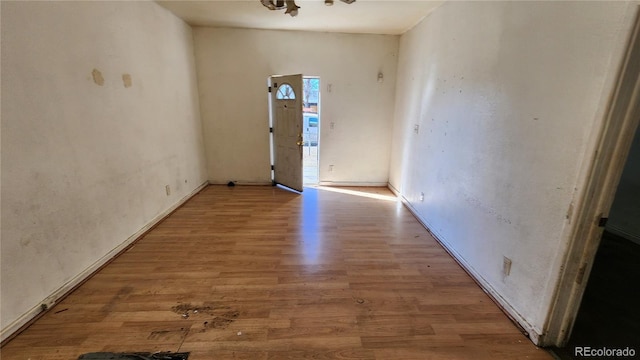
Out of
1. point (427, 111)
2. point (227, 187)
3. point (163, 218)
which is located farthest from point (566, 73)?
point (227, 187)

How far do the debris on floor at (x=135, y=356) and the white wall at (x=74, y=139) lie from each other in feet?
2.04

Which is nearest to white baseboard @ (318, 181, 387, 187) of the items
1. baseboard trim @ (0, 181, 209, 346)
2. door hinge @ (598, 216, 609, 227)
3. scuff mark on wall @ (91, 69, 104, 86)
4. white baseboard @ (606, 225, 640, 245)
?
baseboard trim @ (0, 181, 209, 346)

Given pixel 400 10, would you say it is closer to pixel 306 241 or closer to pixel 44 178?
pixel 306 241

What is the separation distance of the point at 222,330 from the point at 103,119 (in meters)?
2.18

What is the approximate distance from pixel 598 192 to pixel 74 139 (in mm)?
3557

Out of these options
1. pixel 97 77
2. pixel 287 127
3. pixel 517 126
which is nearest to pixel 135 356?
pixel 97 77

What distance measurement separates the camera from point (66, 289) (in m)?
2.16

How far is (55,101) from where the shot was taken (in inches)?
80.8

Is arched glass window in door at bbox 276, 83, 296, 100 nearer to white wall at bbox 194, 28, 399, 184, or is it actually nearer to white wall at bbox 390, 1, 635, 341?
white wall at bbox 194, 28, 399, 184

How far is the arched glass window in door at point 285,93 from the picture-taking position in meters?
4.63

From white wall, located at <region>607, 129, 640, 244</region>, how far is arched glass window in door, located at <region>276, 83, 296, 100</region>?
440cm

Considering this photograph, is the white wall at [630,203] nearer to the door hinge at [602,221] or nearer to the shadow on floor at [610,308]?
the shadow on floor at [610,308]

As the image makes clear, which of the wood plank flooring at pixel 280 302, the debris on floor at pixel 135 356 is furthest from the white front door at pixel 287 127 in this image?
the debris on floor at pixel 135 356

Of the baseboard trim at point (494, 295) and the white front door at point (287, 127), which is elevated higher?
the white front door at point (287, 127)
